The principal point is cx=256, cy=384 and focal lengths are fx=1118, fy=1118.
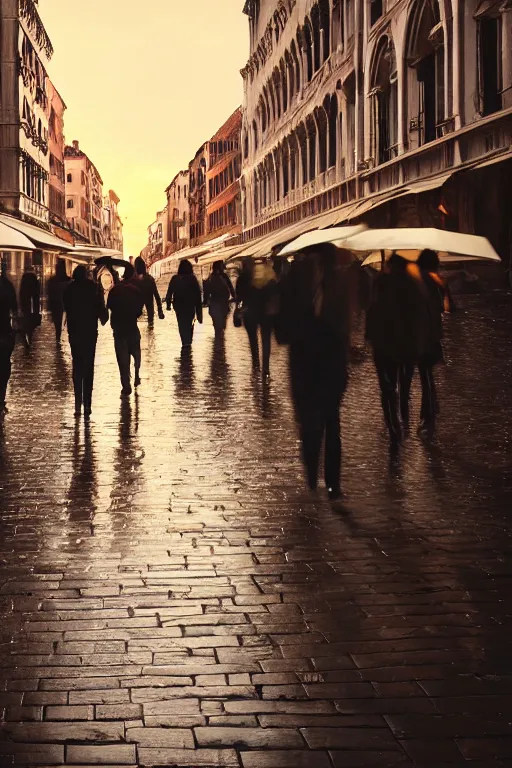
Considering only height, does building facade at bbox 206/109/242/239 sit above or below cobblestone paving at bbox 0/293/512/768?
above

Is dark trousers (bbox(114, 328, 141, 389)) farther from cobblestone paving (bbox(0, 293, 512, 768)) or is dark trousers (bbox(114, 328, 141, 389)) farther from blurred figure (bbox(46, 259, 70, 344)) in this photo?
blurred figure (bbox(46, 259, 70, 344))

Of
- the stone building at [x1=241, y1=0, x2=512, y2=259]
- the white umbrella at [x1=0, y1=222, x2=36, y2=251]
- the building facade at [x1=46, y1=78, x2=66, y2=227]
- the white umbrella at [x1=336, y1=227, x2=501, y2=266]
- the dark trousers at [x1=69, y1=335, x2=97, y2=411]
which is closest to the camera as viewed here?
the white umbrella at [x1=336, y1=227, x2=501, y2=266]

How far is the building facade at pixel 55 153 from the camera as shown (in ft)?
228

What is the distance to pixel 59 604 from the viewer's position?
5086 millimetres

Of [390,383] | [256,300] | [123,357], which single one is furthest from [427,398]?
[256,300]

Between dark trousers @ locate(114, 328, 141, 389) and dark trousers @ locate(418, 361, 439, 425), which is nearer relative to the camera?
dark trousers @ locate(418, 361, 439, 425)

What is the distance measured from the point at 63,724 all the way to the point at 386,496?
4.17 m

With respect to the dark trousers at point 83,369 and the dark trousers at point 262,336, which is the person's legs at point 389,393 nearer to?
the dark trousers at point 83,369

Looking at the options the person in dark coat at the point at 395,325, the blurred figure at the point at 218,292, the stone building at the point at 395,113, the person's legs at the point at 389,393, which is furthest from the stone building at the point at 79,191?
the person's legs at the point at 389,393

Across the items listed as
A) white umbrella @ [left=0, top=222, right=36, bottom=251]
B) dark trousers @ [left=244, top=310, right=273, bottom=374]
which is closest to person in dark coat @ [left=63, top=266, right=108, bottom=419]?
dark trousers @ [left=244, top=310, right=273, bottom=374]

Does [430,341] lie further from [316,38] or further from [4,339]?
[316,38]

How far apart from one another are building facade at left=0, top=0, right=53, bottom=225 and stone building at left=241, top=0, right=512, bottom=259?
11608 millimetres

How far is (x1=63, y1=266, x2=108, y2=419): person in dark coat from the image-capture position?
11703 mm

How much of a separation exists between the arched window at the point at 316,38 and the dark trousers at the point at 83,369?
29.2 m
